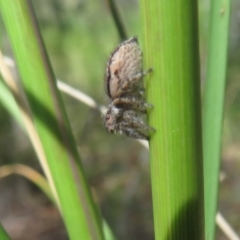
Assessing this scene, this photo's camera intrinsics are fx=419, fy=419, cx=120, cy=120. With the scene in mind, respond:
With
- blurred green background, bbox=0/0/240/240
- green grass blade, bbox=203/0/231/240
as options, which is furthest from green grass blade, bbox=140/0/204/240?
blurred green background, bbox=0/0/240/240

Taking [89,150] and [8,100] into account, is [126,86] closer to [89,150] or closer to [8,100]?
[8,100]

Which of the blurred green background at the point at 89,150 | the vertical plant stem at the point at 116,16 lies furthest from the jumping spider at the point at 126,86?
the blurred green background at the point at 89,150

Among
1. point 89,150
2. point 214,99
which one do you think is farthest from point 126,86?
point 89,150

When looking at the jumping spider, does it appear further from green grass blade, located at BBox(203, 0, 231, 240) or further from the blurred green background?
the blurred green background

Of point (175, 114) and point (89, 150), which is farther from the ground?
point (89, 150)

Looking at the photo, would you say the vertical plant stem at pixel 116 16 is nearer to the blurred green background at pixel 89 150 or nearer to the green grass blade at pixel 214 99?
the green grass blade at pixel 214 99

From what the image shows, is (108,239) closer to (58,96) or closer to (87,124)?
(58,96)

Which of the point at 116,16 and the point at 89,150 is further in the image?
the point at 89,150

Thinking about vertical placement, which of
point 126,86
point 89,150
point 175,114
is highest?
point 89,150

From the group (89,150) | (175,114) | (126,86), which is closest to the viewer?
(175,114)
